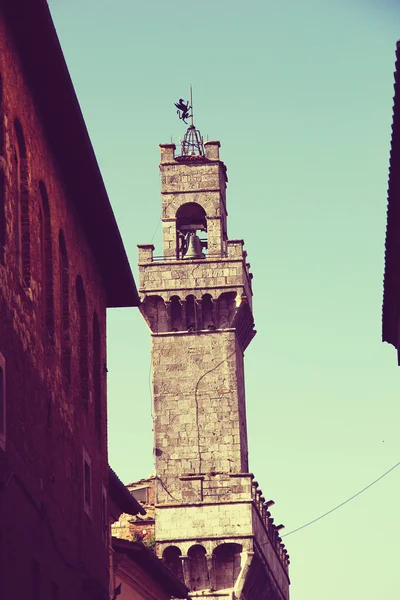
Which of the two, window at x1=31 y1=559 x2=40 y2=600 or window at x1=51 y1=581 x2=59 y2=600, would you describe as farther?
window at x1=51 y1=581 x2=59 y2=600

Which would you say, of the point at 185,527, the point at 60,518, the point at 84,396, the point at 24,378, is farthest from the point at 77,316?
the point at 185,527

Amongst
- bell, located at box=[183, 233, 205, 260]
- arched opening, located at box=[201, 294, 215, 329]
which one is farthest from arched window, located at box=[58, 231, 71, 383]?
bell, located at box=[183, 233, 205, 260]

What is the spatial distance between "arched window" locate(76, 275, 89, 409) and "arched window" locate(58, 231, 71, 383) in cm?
179

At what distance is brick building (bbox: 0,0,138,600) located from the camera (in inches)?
843

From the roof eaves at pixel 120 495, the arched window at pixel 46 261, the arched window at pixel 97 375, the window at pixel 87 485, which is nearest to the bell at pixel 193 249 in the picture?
the roof eaves at pixel 120 495

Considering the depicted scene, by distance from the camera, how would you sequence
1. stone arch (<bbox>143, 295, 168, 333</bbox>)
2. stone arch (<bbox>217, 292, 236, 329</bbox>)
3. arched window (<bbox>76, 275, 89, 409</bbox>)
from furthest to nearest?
stone arch (<bbox>217, 292, 236, 329</bbox>), stone arch (<bbox>143, 295, 168, 333</bbox>), arched window (<bbox>76, 275, 89, 409</bbox>)

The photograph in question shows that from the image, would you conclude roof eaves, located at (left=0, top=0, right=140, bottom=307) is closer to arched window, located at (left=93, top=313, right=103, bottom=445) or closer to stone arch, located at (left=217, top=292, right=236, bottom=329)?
arched window, located at (left=93, top=313, right=103, bottom=445)

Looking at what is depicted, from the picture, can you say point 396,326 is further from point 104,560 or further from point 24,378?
point 24,378

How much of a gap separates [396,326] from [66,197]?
25.9ft

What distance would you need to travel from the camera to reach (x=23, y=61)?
23.1 metres

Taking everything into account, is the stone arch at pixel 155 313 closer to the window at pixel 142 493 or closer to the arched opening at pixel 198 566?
the window at pixel 142 493

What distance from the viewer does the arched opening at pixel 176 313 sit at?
69.1 meters

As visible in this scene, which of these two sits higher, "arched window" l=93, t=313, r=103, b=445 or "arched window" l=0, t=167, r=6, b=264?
"arched window" l=93, t=313, r=103, b=445

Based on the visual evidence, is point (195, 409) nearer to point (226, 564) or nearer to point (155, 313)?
point (155, 313)
